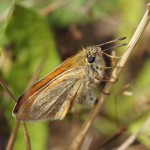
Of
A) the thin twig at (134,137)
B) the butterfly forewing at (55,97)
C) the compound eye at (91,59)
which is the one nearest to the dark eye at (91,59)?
the compound eye at (91,59)

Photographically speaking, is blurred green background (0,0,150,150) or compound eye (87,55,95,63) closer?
compound eye (87,55,95,63)

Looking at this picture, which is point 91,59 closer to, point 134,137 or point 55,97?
point 55,97

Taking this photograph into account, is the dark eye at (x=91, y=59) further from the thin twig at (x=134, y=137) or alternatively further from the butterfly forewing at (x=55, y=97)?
the thin twig at (x=134, y=137)

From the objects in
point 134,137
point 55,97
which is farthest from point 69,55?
point 134,137

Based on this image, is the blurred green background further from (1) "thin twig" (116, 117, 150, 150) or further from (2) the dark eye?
(2) the dark eye

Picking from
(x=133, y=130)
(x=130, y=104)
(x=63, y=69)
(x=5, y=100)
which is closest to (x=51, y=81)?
(x=63, y=69)

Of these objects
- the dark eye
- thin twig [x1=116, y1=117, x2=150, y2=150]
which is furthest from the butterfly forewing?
thin twig [x1=116, y1=117, x2=150, y2=150]

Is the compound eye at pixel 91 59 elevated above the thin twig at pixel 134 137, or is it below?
above

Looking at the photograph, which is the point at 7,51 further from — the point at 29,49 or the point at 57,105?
the point at 57,105
